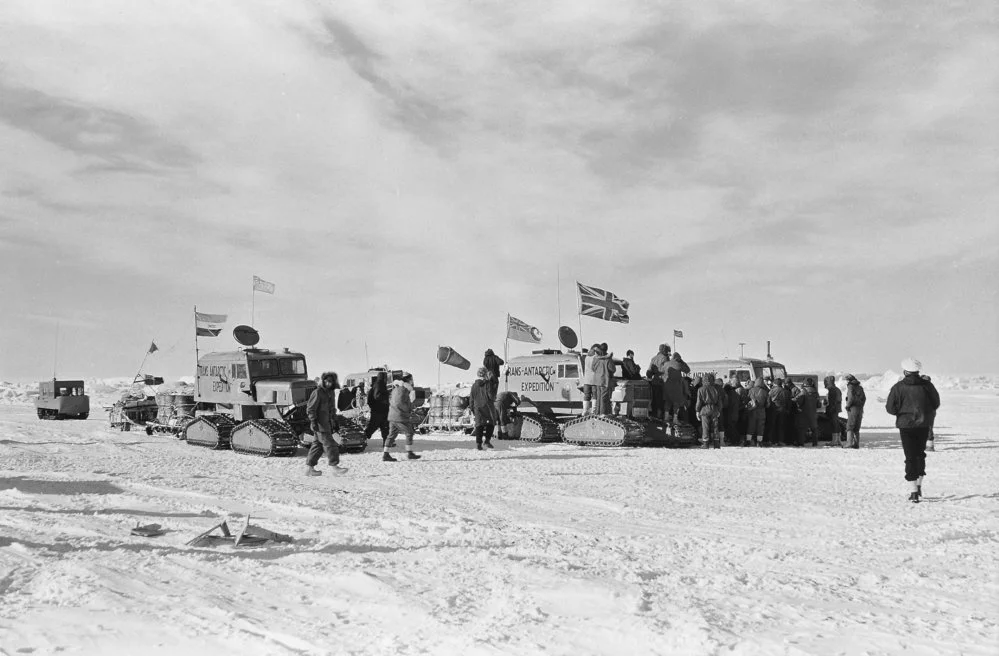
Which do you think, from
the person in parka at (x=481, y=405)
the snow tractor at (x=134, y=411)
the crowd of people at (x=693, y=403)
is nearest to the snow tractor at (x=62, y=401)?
the snow tractor at (x=134, y=411)

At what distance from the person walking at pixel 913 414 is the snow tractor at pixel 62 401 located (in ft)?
103

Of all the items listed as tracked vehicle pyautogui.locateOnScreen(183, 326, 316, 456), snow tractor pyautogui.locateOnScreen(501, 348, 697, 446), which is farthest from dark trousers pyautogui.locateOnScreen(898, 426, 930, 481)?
tracked vehicle pyautogui.locateOnScreen(183, 326, 316, 456)

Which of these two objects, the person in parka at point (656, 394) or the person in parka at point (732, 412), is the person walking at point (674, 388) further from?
the person in parka at point (732, 412)

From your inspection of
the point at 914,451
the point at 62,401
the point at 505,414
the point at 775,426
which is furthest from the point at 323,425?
the point at 62,401

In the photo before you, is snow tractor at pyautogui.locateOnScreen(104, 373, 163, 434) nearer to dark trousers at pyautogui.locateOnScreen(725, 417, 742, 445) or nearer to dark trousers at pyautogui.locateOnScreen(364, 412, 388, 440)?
dark trousers at pyautogui.locateOnScreen(364, 412, 388, 440)

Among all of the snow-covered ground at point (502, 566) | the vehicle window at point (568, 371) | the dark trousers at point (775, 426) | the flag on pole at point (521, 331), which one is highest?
the flag on pole at point (521, 331)

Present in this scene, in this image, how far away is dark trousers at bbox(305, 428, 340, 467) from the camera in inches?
479

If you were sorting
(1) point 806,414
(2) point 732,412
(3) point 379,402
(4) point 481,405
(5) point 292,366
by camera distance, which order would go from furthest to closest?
(1) point 806,414
(5) point 292,366
(2) point 732,412
(3) point 379,402
(4) point 481,405

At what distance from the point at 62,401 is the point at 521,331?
1950 cm

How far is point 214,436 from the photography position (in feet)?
60.8

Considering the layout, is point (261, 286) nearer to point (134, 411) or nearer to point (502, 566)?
point (134, 411)

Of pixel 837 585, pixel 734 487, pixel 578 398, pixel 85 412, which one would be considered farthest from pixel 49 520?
pixel 85 412

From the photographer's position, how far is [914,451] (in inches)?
366

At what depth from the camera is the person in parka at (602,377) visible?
19250 mm
